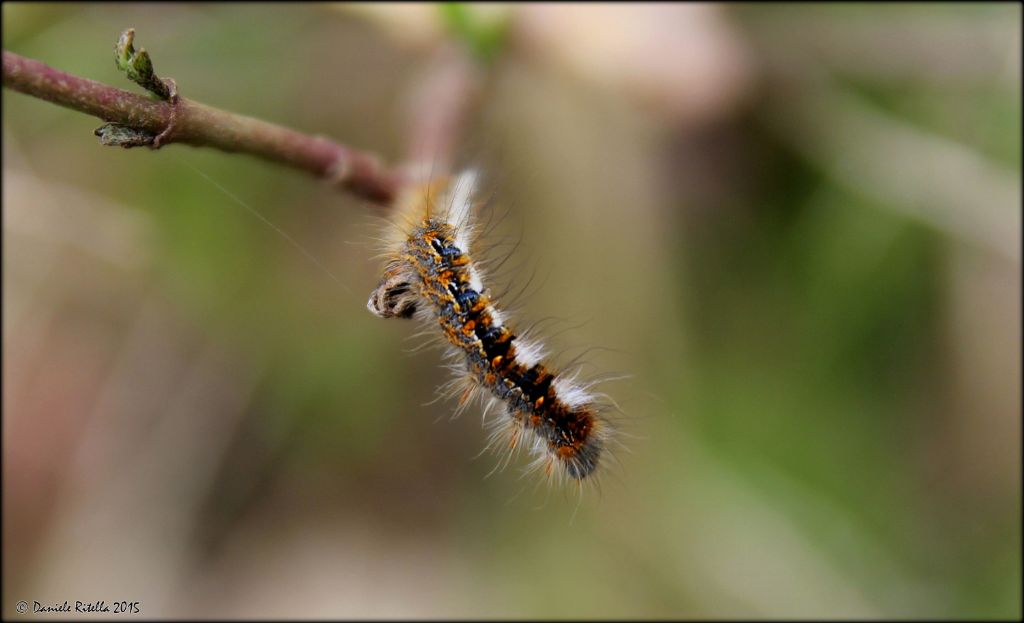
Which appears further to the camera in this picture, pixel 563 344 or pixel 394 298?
pixel 563 344

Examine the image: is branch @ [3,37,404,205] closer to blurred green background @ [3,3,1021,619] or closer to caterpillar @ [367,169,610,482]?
caterpillar @ [367,169,610,482]

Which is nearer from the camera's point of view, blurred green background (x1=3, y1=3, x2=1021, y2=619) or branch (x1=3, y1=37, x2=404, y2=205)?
branch (x1=3, y1=37, x2=404, y2=205)

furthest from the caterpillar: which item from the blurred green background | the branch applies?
the blurred green background

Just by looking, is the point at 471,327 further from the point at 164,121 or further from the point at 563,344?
the point at 563,344

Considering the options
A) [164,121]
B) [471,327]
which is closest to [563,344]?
[471,327]

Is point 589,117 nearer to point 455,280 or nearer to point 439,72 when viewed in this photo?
point 439,72

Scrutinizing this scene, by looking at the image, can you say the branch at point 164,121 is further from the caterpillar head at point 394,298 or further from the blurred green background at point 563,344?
the blurred green background at point 563,344

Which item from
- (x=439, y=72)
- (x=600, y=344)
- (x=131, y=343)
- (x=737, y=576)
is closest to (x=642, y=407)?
(x=600, y=344)
